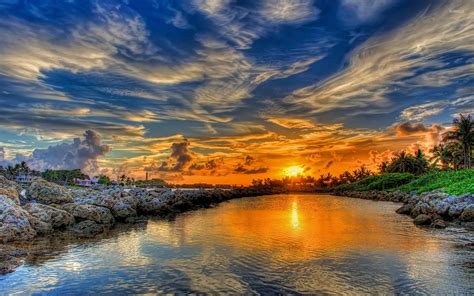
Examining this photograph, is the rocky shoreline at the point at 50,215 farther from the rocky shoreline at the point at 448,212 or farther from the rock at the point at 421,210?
the rock at the point at 421,210

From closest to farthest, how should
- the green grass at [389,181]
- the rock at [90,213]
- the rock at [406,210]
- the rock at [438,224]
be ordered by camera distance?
the rock at [90,213], the rock at [438,224], the rock at [406,210], the green grass at [389,181]

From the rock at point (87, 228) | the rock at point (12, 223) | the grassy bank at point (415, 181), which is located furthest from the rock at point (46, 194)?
the grassy bank at point (415, 181)

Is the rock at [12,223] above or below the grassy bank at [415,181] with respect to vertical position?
below

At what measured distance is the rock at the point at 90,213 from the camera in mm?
30766

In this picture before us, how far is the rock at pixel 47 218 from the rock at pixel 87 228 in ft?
2.98

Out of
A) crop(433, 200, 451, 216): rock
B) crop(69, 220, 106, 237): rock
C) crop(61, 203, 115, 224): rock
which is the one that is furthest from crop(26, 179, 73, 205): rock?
crop(433, 200, 451, 216): rock

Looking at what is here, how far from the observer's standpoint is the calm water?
1494 cm

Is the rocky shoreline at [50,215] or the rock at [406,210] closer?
the rocky shoreline at [50,215]

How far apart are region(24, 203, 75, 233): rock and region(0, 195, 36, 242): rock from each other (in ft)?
3.34

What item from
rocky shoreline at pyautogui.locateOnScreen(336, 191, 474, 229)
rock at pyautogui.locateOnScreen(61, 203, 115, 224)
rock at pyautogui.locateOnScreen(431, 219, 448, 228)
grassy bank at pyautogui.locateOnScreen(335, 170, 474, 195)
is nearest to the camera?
rock at pyautogui.locateOnScreen(61, 203, 115, 224)

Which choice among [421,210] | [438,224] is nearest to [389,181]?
[421,210]

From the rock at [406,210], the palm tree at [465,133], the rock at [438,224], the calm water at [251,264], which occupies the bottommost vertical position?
the calm water at [251,264]

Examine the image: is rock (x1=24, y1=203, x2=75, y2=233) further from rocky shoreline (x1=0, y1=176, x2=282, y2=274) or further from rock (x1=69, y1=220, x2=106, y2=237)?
rock (x1=69, y1=220, x2=106, y2=237)

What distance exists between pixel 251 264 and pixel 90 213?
18756mm
